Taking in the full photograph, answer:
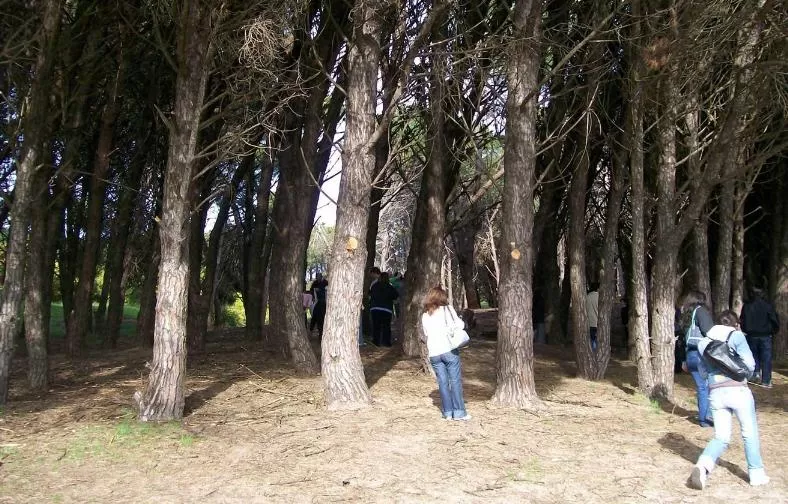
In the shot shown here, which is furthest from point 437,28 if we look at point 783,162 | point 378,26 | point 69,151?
point 783,162

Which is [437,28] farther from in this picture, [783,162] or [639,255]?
[783,162]

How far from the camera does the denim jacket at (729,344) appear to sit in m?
6.24

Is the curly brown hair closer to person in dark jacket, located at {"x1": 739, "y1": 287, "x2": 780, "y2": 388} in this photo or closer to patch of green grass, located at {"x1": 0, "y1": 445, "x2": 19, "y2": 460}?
patch of green grass, located at {"x1": 0, "y1": 445, "x2": 19, "y2": 460}

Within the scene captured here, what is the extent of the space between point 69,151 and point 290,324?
4.76 m

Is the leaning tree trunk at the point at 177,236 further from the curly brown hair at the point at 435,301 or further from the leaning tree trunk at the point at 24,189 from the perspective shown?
the curly brown hair at the point at 435,301

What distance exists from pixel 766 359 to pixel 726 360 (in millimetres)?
7153

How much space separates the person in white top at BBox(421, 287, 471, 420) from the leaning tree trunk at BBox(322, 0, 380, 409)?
3.08ft

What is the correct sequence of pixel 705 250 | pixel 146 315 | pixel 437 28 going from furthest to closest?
pixel 146 315 < pixel 705 250 < pixel 437 28

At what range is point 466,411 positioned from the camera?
27.9ft

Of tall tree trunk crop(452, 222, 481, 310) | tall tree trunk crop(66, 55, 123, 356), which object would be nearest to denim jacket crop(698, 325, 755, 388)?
tall tree trunk crop(66, 55, 123, 356)

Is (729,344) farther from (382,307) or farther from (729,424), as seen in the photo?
(382,307)

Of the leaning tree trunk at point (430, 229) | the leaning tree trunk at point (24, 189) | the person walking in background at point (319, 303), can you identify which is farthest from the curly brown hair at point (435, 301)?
the person walking in background at point (319, 303)

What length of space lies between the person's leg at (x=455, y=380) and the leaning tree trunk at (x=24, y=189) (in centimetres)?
543

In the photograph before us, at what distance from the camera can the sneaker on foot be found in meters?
6.13
